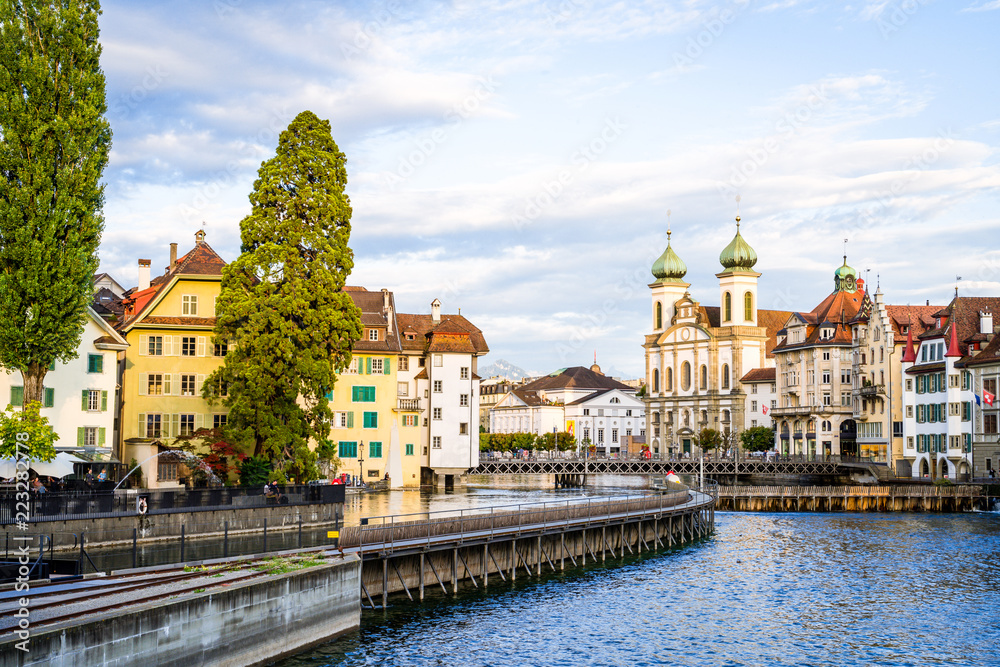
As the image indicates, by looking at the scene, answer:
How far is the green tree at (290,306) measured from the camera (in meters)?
50.9

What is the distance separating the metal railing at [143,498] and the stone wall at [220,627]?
33.4 feet

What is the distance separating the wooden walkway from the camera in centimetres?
7819

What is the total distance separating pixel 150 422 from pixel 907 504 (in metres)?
53.8

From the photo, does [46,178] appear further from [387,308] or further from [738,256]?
[738,256]

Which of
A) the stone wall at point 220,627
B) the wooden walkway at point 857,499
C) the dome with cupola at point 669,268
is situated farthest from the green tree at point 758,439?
the stone wall at point 220,627

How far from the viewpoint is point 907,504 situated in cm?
7969

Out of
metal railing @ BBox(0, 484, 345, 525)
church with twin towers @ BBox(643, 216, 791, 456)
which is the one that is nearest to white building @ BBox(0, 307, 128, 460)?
metal railing @ BBox(0, 484, 345, 525)

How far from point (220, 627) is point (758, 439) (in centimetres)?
11986

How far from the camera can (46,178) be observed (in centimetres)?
4219

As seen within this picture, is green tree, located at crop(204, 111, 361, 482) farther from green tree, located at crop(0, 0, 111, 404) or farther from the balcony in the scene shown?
the balcony

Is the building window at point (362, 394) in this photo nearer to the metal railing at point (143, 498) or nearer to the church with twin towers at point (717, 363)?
the metal railing at point (143, 498)

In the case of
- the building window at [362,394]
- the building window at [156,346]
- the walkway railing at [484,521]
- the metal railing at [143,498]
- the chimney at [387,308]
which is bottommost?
the walkway railing at [484,521]

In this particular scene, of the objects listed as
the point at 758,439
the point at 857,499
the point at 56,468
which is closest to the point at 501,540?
the point at 56,468

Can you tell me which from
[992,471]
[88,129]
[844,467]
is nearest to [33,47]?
[88,129]
